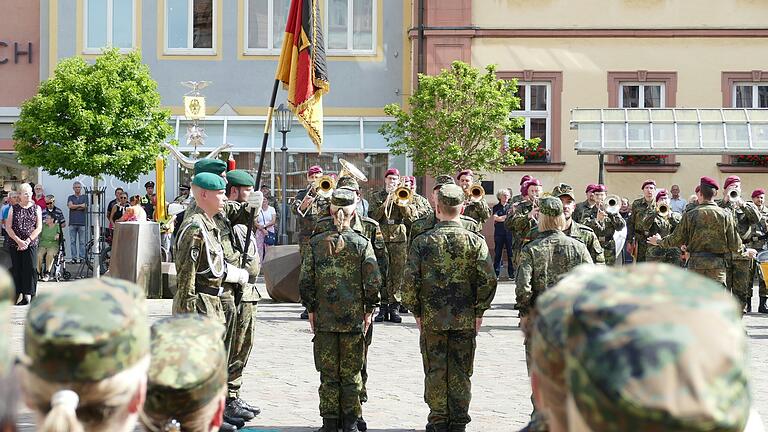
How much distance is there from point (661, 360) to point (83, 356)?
1118 mm

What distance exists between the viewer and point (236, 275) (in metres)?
8.05

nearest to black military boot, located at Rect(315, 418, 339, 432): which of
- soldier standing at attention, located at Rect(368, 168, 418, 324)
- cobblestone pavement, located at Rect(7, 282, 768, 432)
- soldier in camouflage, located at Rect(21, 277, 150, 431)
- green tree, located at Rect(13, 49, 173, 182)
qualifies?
cobblestone pavement, located at Rect(7, 282, 768, 432)

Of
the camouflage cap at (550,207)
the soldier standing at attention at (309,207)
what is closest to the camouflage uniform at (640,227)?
the soldier standing at attention at (309,207)

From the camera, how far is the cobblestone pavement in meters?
8.72

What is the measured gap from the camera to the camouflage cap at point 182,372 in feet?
9.01

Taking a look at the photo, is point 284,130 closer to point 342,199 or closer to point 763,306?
point 763,306

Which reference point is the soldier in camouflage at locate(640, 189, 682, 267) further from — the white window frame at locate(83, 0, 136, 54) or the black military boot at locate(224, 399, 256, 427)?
the white window frame at locate(83, 0, 136, 54)

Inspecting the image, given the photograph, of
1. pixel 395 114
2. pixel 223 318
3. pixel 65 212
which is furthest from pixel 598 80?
pixel 223 318

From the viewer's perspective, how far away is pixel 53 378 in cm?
225

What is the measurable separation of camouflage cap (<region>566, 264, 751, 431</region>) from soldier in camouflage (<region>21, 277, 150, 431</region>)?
3.10 ft

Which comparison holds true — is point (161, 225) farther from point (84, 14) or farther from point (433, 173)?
point (84, 14)

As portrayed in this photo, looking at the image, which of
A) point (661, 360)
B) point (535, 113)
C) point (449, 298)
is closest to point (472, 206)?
point (449, 298)

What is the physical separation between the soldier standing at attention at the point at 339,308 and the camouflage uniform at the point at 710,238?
640 cm

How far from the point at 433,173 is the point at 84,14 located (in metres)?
10.1
